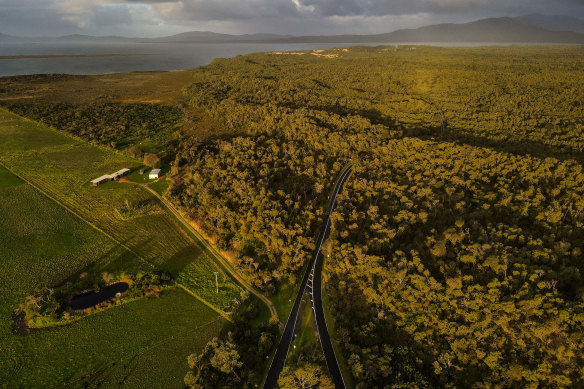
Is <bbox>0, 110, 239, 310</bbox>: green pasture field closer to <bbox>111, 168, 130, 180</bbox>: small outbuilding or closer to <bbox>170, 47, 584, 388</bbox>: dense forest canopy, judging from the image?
<bbox>111, 168, 130, 180</bbox>: small outbuilding

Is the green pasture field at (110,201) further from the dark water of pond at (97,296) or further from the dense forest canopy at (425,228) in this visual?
the dense forest canopy at (425,228)

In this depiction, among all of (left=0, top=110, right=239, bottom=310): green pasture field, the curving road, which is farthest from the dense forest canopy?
(left=0, top=110, right=239, bottom=310): green pasture field

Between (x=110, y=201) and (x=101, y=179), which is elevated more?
(x=101, y=179)

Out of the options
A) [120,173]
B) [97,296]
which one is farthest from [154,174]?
[97,296]

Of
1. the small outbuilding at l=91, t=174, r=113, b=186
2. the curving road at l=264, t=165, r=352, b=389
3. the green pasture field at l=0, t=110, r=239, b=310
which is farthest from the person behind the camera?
the small outbuilding at l=91, t=174, r=113, b=186

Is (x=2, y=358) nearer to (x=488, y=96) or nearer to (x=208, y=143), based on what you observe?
(x=208, y=143)

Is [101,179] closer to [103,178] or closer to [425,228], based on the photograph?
[103,178]

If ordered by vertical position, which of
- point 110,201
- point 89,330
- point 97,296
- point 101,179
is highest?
point 101,179
